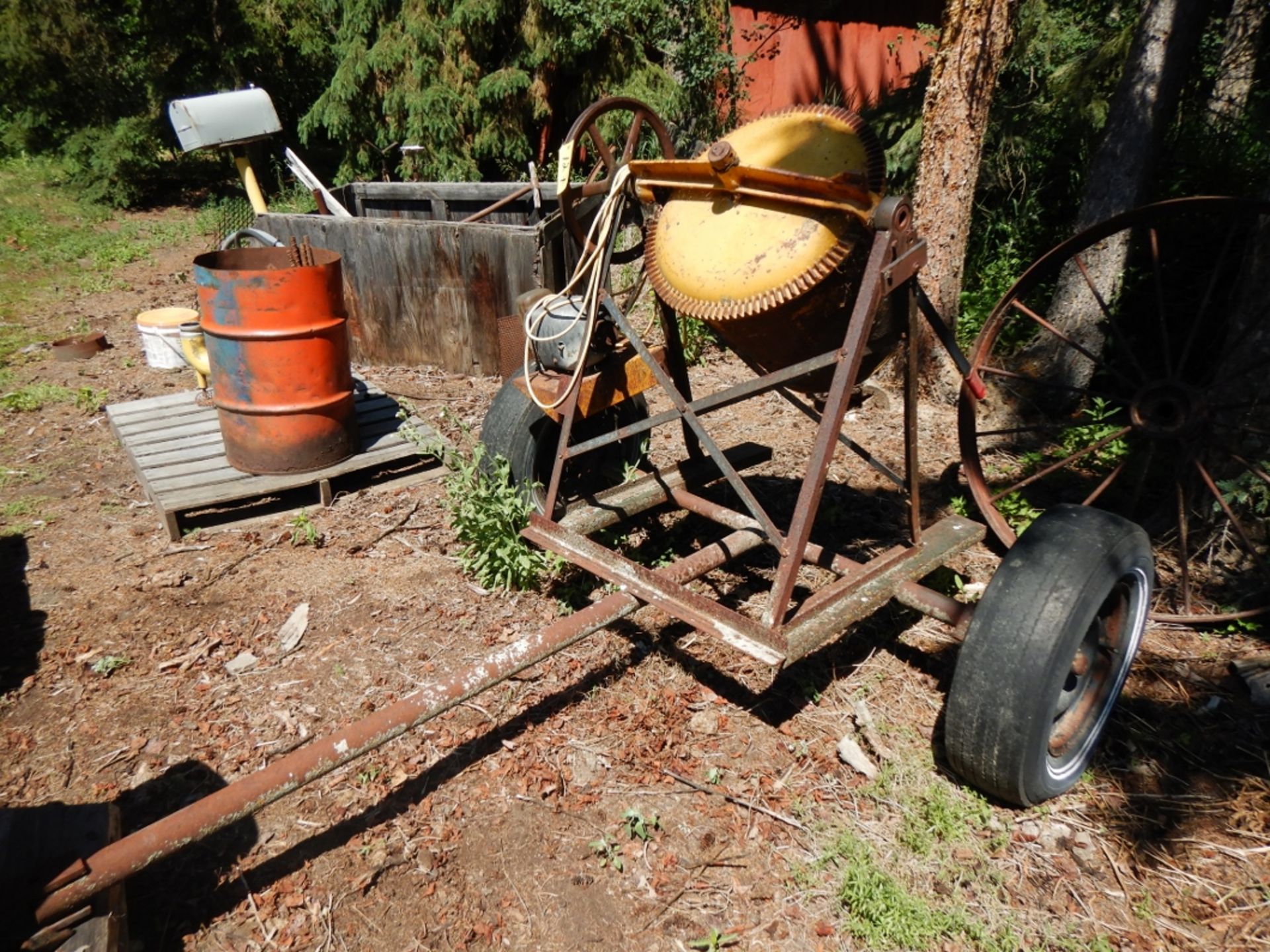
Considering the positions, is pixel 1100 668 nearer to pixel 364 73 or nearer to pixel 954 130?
pixel 954 130

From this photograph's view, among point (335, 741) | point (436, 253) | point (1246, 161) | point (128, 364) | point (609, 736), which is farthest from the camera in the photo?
point (128, 364)

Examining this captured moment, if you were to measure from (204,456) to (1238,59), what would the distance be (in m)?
7.56

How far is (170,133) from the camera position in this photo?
1509cm

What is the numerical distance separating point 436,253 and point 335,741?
16.9 ft

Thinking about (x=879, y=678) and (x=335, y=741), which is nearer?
(x=335, y=741)

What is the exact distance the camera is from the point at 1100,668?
3191mm

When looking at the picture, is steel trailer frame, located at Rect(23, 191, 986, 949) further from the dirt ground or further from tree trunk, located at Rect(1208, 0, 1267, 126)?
tree trunk, located at Rect(1208, 0, 1267, 126)

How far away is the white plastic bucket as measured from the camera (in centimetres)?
693

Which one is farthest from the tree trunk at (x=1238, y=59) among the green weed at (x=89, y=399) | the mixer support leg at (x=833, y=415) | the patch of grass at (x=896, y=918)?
the green weed at (x=89, y=399)

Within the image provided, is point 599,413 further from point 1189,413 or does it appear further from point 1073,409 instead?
point 1073,409

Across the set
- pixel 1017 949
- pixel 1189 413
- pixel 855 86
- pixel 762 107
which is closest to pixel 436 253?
pixel 1189 413

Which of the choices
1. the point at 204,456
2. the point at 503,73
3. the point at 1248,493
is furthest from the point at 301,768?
→ the point at 503,73

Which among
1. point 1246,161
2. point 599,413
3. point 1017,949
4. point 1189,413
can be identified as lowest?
point 1017,949

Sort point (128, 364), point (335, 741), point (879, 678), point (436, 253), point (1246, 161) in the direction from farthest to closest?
point (128, 364)
point (436, 253)
point (1246, 161)
point (879, 678)
point (335, 741)
